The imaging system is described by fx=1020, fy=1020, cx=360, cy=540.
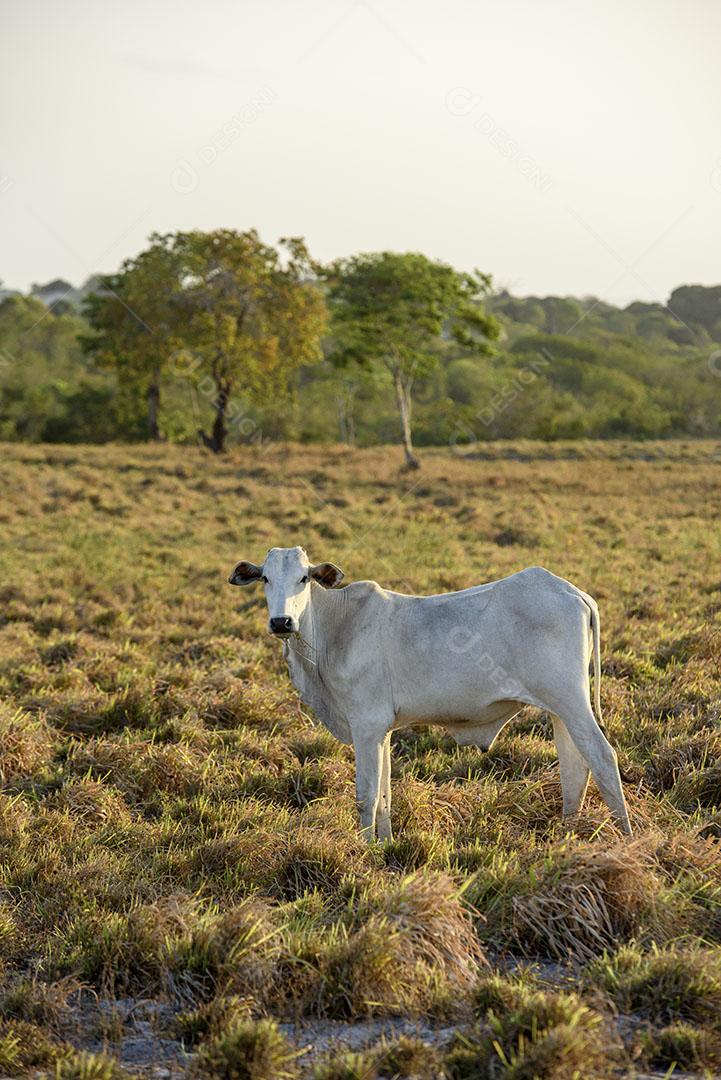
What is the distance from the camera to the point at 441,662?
6344mm

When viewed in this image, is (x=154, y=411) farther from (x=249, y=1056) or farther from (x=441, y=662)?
(x=249, y=1056)

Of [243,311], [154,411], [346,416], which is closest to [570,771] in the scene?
[243,311]

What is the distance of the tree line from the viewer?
116ft

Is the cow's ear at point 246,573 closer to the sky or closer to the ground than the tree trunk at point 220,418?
closer to the ground

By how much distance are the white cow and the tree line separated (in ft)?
66.6

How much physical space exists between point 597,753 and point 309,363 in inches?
1453

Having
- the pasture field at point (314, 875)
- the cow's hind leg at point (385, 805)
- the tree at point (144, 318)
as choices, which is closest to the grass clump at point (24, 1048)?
the pasture field at point (314, 875)

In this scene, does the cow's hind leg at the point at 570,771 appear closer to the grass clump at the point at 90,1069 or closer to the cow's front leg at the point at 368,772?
the cow's front leg at the point at 368,772

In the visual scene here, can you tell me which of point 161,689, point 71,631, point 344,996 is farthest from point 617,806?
point 71,631

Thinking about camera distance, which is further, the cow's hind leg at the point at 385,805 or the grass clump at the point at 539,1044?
the cow's hind leg at the point at 385,805

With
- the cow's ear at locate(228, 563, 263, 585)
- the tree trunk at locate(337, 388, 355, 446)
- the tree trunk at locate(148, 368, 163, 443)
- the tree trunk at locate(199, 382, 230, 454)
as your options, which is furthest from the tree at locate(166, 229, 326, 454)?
the cow's ear at locate(228, 563, 263, 585)

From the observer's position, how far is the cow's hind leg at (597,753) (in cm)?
602

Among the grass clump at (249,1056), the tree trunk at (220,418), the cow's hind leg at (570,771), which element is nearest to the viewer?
the grass clump at (249,1056)

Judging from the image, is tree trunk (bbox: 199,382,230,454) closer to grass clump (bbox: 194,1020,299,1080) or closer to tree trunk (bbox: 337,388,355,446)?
tree trunk (bbox: 337,388,355,446)
